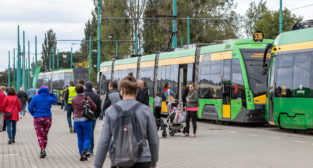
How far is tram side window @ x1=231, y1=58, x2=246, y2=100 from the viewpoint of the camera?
66.3 feet

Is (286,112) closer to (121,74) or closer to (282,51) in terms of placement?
(282,51)

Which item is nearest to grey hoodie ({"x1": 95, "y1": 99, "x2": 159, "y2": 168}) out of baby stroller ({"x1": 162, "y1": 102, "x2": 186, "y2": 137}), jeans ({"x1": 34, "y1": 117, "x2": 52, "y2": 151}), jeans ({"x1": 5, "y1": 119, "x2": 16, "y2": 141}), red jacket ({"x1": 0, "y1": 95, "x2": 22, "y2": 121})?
jeans ({"x1": 34, "y1": 117, "x2": 52, "y2": 151})

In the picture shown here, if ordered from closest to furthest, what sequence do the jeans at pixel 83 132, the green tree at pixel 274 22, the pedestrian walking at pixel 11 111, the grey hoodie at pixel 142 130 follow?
1. the grey hoodie at pixel 142 130
2. the jeans at pixel 83 132
3. the pedestrian walking at pixel 11 111
4. the green tree at pixel 274 22

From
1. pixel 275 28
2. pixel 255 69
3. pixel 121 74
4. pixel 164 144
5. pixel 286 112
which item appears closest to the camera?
pixel 164 144

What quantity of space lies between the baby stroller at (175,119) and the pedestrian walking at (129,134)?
441 inches

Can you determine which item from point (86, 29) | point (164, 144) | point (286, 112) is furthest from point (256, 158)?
point (86, 29)

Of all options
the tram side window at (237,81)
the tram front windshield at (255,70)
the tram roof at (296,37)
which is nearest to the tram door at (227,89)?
the tram side window at (237,81)

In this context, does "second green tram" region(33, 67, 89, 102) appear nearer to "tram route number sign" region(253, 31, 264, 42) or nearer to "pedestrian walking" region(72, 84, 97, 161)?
"tram route number sign" region(253, 31, 264, 42)

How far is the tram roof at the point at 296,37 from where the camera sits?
16.0 meters

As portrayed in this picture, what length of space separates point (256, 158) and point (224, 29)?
40.6 m

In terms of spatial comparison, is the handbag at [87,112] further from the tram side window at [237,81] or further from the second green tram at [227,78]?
the tram side window at [237,81]

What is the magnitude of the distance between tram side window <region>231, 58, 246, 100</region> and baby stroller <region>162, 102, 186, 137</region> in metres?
4.23

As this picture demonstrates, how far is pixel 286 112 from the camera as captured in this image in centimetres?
1675

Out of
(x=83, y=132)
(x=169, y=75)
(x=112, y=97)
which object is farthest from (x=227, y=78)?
(x=83, y=132)
